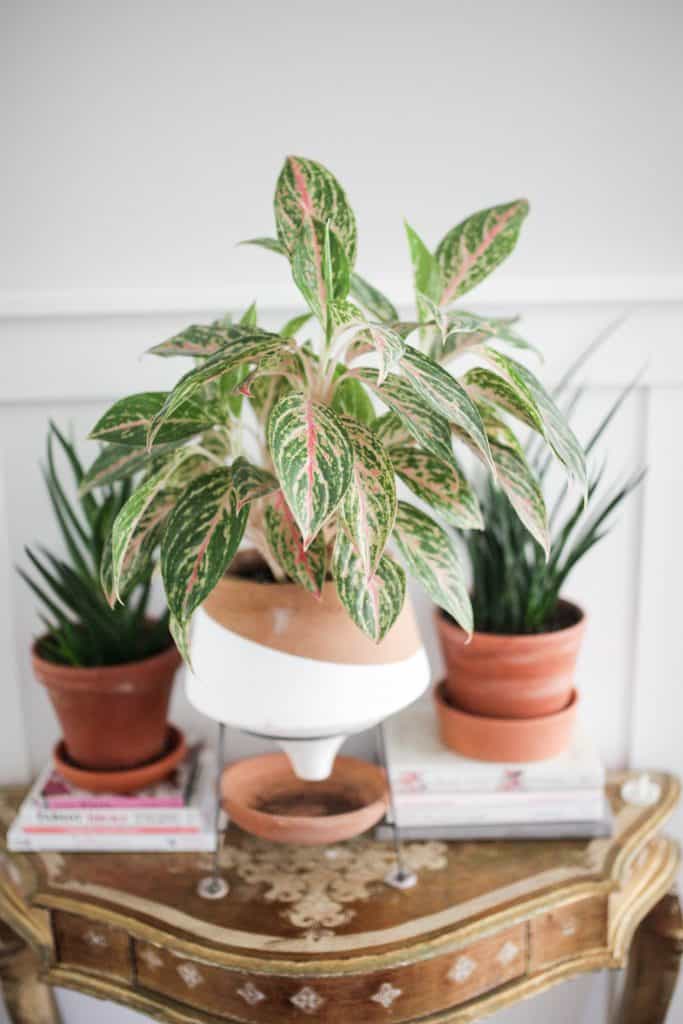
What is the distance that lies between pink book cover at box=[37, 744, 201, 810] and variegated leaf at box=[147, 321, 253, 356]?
0.51m

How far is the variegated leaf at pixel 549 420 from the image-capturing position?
76 cm

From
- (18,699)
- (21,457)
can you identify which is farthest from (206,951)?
(21,457)

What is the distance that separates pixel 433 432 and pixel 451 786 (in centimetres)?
48

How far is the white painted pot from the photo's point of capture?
876 millimetres

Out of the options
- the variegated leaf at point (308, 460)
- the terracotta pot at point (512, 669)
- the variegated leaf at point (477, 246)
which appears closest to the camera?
the variegated leaf at point (308, 460)

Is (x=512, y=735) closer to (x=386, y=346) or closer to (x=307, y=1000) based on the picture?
(x=307, y=1000)

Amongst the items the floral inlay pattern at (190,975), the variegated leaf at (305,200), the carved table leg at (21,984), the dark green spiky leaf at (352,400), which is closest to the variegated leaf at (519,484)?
the dark green spiky leaf at (352,400)

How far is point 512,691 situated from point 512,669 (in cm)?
3

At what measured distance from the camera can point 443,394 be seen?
2.36 ft

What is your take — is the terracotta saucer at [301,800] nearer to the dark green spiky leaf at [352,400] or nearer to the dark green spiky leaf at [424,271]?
the dark green spiky leaf at [352,400]

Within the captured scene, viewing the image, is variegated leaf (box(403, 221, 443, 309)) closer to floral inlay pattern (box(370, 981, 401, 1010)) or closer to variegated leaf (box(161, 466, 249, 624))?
variegated leaf (box(161, 466, 249, 624))

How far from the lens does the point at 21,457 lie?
1.20 m

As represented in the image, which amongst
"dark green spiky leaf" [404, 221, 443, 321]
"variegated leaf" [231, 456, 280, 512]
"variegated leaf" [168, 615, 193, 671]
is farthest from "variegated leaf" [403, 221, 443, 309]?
"variegated leaf" [168, 615, 193, 671]

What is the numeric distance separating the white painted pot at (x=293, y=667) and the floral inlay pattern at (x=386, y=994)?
0.24m
